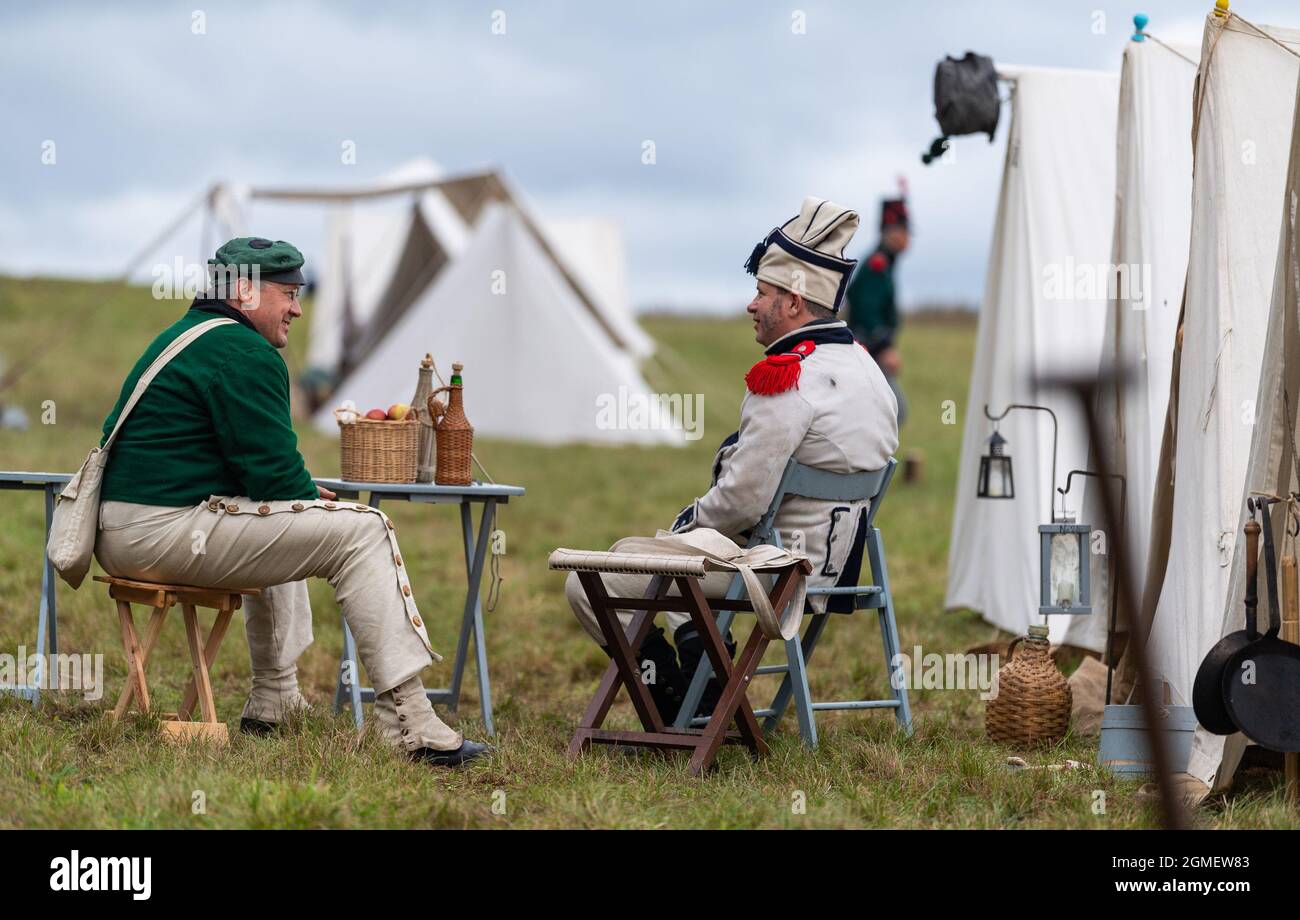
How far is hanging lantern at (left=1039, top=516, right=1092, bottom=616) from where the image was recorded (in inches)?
172

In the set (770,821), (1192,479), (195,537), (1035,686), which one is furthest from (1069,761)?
(195,537)

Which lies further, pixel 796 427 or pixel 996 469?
pixel 996 469

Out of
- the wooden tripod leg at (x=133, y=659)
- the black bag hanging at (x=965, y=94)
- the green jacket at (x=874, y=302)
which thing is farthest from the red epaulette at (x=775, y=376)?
the green jacket at (x=874, y=302)

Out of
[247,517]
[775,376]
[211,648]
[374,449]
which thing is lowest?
[211,648]

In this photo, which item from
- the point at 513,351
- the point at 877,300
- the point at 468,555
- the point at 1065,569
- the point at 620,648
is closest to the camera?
the point at 620,648

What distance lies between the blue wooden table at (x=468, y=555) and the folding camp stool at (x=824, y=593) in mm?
623

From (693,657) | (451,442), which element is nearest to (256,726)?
(451,442)

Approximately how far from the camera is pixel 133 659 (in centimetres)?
401

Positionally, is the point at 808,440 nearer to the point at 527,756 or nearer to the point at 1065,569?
the point at 1065,569

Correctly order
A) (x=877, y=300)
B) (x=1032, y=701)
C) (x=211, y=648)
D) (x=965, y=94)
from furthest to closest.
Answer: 1. (x=877, y=300)
2. (x=965, y=94)
3. (x=1032, y=701)
4. (x=211, y=648)

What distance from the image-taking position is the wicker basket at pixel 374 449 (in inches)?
167

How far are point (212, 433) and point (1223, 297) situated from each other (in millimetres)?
2577

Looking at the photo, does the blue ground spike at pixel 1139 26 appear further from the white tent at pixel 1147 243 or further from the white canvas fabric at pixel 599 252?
the white canvas fabric at pixel 599 252
